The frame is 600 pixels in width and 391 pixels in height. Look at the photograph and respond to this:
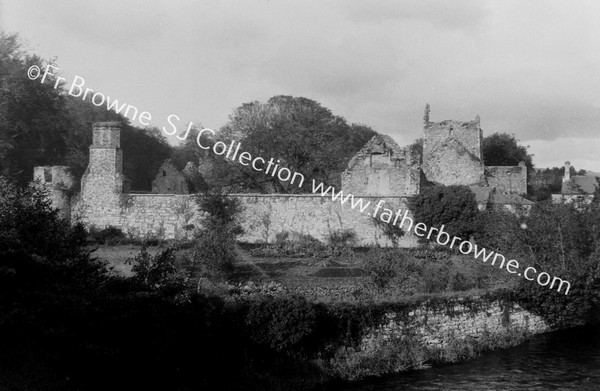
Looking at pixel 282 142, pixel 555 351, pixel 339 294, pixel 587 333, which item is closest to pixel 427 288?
pixel 339 294

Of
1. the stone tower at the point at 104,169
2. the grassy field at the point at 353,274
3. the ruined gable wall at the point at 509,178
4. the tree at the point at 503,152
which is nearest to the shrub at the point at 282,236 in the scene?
the grassy field at the point at 353,274

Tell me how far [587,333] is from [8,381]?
15878 millimetres

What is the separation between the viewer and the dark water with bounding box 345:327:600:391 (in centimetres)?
1398

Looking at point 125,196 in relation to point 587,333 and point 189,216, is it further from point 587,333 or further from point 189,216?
point 587,333

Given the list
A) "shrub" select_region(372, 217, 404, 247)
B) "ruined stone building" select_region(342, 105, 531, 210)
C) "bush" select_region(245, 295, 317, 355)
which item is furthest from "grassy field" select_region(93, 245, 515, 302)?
"ruined stone building" select_region(342, 105, 531, 210)

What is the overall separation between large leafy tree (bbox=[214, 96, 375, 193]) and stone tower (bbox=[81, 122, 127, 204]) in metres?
7.64

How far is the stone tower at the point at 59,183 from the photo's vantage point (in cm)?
2670

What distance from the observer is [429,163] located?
38562mm

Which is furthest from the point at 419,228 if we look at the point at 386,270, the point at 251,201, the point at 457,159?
the point at 457,159

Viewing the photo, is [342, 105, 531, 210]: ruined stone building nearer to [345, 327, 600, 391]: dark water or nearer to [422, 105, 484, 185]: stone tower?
[422, 105, 484, 185]: stone tower

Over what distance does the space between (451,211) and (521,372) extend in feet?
32.2

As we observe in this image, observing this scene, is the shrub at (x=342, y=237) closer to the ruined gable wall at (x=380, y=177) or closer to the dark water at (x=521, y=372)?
the ruined gable wall at (x=380, y=177)

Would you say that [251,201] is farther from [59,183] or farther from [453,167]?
[453,167]

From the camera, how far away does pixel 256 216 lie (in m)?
25.6
